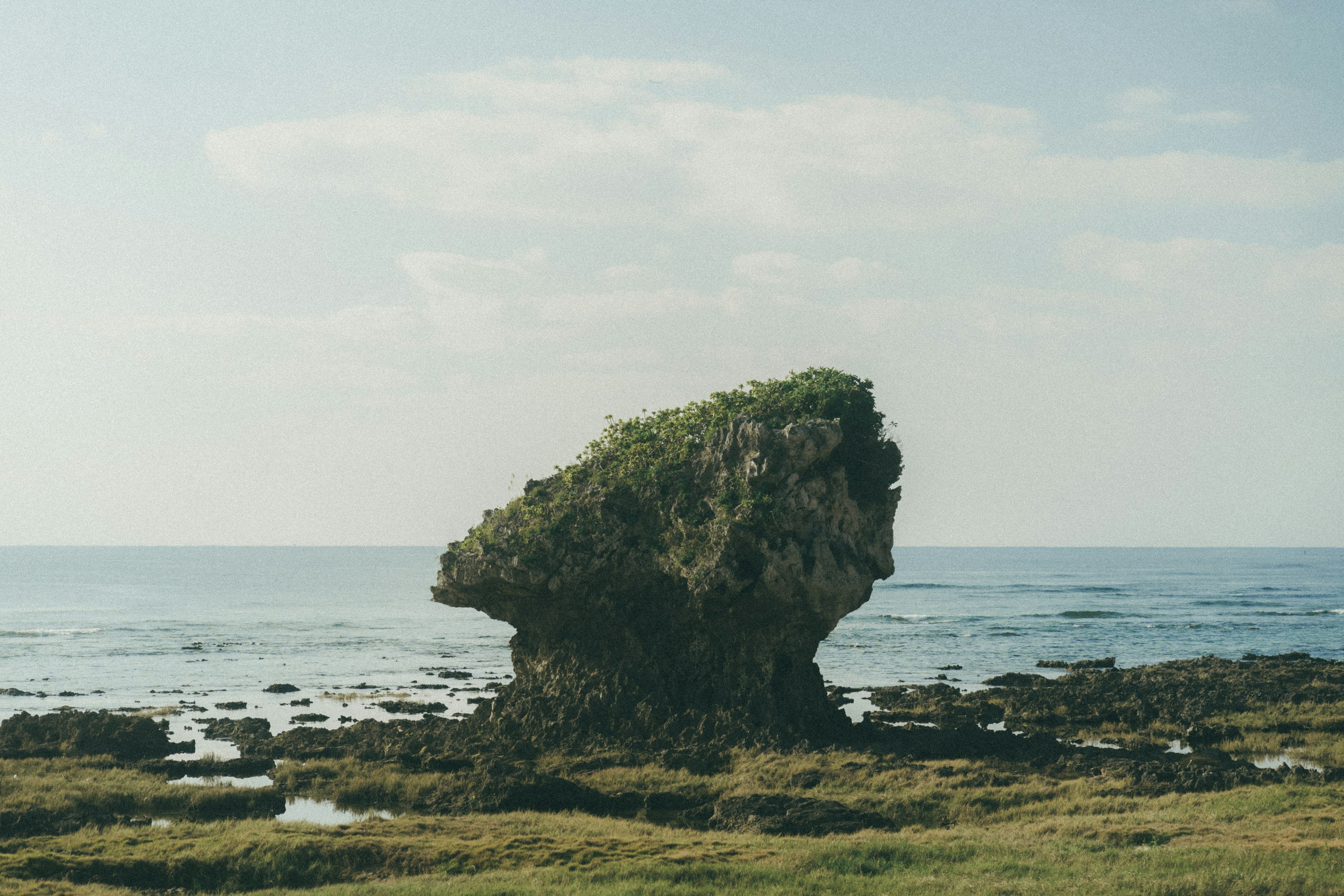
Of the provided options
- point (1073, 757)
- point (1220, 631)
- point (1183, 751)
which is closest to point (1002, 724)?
point (1183, 751)

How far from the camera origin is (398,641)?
8012cm

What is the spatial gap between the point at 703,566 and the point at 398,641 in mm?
55746

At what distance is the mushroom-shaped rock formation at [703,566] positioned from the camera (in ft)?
97.2

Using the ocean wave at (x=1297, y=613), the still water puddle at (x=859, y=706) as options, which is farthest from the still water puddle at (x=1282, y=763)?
the ocean wave at (x=1297, y=613)

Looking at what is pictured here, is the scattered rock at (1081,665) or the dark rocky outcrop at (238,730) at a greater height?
the dark rocky outcrop at (238,730)

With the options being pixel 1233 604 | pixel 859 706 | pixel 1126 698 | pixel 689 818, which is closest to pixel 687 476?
pixel 689 818

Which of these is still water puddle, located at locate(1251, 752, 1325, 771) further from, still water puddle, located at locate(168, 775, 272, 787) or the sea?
still water puddle, located at locate(168, 775, 272, 787)

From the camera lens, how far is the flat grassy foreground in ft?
58.5

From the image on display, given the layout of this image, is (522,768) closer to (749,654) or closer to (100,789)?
(749,654)

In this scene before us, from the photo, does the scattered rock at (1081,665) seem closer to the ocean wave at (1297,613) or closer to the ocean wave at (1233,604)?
the ocean wave at (1297,613)

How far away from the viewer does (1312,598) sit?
12581 centimetres

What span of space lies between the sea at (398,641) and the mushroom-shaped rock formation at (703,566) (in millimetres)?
1905

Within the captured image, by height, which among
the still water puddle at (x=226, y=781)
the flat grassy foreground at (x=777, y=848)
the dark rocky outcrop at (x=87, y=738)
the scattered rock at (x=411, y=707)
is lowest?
the scattered rock at (x=411, y=707)

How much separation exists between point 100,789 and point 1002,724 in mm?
28678
